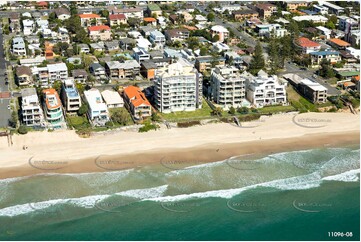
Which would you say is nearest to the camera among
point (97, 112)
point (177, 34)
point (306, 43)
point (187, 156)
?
point (187, 156)

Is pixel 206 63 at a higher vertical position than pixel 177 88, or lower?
lower

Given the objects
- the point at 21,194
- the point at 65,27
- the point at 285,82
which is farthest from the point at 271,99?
the point at 65,27

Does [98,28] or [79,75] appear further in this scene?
[98,28]

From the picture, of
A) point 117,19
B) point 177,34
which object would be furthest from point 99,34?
point 177,34

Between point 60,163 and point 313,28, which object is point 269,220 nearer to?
point 60,163

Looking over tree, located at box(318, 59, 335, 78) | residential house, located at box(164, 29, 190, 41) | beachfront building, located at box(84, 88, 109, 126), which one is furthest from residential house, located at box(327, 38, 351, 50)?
beachfront building, located at box(84, 88, 109, 126)

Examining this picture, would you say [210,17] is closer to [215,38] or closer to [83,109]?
[215,38]

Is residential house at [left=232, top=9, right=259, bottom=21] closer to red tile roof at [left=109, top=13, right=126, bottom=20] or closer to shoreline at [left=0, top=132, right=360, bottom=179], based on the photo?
red tile roof at [left=109, top=13, right=126, bottom=20]
